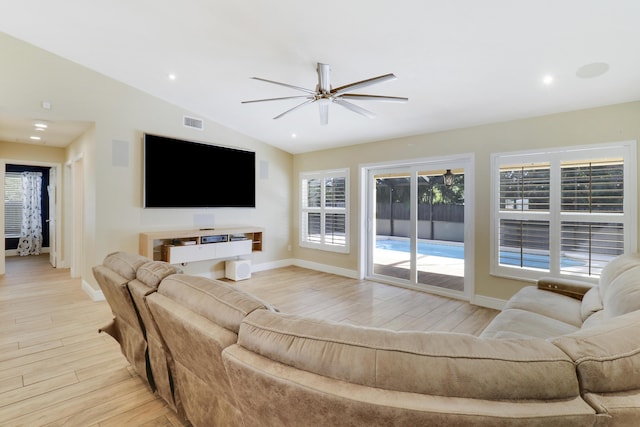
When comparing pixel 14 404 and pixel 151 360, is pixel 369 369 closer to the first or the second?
pixel 151 360

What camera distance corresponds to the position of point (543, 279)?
2895mm

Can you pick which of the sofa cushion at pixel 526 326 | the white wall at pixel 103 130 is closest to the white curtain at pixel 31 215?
the white wall at pixel 103 130

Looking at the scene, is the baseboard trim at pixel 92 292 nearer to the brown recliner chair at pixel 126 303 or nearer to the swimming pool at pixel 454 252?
the brown recliner chair at pixel 126 303

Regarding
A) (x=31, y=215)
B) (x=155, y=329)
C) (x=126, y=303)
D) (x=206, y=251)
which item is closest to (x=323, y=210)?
(x=206, y=251)

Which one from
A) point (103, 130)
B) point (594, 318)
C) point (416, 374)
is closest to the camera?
point (416, 374)

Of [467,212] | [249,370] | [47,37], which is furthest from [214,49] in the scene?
[467,212]

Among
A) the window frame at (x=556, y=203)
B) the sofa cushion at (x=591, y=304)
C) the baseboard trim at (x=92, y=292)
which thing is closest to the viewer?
the sofa cushion at (x=591, y=304)

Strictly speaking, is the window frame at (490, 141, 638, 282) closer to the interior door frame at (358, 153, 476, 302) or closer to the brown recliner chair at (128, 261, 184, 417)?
the interior door frame at (358, 153, 476, 302)

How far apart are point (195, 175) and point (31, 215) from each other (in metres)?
5.63

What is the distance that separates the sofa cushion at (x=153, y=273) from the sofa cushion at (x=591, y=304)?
290 centimetres

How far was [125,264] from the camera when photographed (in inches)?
76.9

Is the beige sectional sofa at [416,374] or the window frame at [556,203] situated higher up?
the window frame at [556,203]

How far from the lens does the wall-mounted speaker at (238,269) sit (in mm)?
5220

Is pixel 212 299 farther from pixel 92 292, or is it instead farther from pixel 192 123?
pixel 192 123
